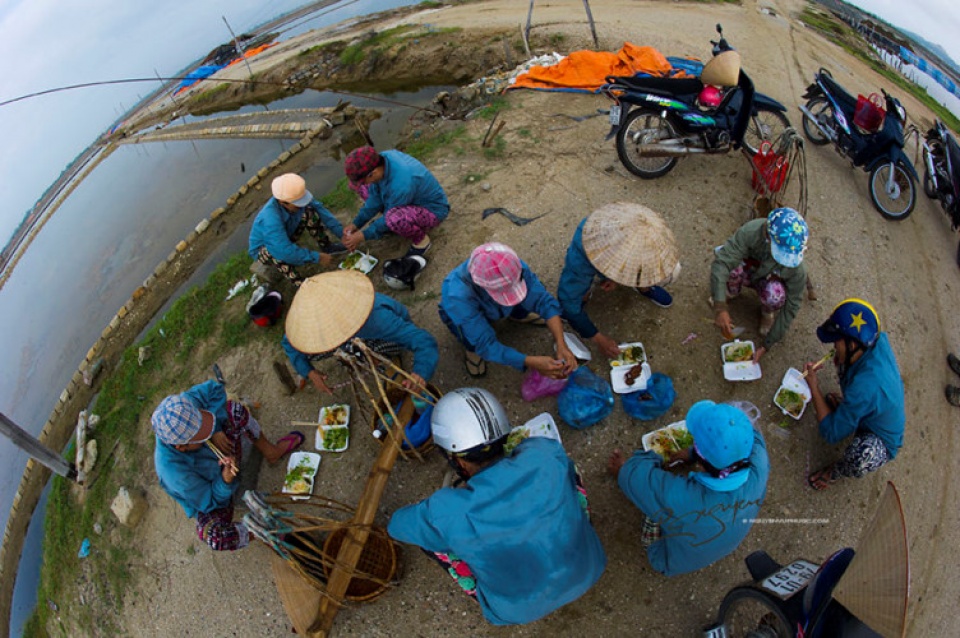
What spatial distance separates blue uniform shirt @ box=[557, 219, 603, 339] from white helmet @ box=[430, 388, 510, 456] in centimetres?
133

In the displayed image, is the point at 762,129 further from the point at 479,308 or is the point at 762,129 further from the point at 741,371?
the point at 479,308

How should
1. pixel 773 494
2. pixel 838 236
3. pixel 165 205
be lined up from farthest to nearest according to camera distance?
pixel 165 205 < pixel 838 236 < pixel 773 494

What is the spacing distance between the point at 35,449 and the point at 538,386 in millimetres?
5121

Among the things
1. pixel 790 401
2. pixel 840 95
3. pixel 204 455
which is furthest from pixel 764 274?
pixel 204 455

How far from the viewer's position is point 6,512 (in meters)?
5.71

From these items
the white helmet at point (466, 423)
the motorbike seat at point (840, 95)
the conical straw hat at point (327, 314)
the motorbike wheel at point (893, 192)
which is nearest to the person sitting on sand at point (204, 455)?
the conical straw hat at point (327, 314)

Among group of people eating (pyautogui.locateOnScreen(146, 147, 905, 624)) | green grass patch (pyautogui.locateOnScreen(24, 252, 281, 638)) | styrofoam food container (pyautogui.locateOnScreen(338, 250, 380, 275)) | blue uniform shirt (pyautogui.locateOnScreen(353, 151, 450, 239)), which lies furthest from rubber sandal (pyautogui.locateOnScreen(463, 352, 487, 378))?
green grass patch (pyautogui.locateOnScreen(24, 252, 281, 638))

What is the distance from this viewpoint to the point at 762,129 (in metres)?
5.55

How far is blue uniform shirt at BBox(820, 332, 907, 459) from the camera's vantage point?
314 cm

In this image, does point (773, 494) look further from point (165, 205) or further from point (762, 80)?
point (165, 205)

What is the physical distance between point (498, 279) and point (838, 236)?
4.47 meters

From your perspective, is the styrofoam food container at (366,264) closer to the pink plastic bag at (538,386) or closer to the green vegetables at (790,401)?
the pink plastic bag at (538,386)

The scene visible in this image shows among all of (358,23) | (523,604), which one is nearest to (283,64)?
(358,23)

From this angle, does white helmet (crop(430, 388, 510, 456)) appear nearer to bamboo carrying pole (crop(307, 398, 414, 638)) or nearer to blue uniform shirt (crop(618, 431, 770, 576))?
bamboo carrying pole (crop(307, 398, 414, 638))
